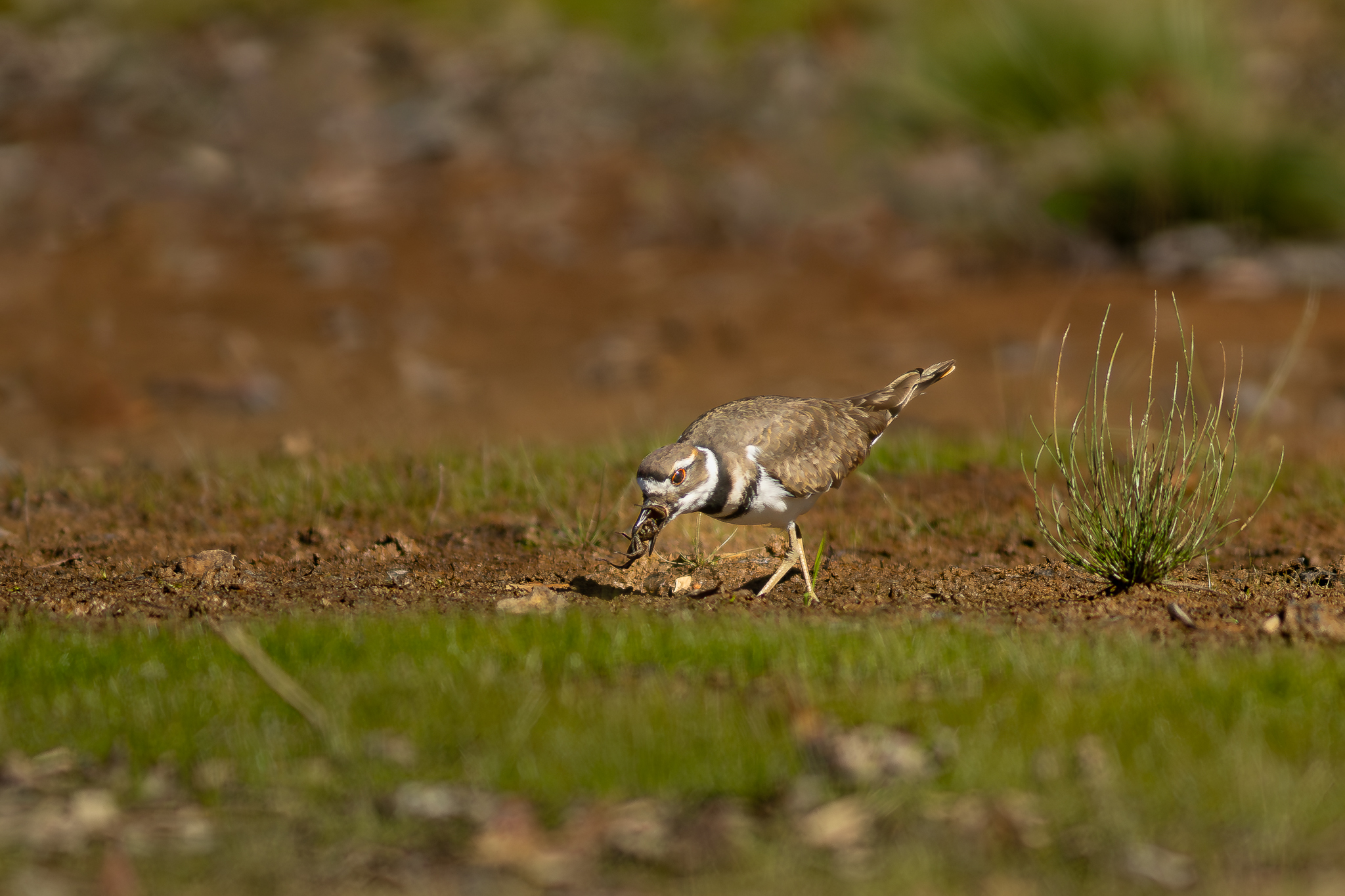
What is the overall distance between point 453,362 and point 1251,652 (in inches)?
293

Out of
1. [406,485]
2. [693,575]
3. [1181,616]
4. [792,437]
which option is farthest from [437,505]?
[1181,616]

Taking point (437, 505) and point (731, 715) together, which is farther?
point (437, 505)

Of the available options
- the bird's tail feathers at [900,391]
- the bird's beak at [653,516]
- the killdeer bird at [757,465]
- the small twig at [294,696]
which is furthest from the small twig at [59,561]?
the bird's tail feathers at [900,391]

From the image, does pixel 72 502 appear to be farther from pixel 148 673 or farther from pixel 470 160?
pixel 470 160

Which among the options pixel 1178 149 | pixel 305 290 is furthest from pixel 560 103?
pixel 1178 149

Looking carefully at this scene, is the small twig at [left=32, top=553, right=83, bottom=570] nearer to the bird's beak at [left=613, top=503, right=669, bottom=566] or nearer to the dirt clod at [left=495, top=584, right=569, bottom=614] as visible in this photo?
the dirt clod at [left=495, top=584, right=569, bottom=614]

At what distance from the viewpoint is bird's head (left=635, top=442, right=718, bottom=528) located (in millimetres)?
5258

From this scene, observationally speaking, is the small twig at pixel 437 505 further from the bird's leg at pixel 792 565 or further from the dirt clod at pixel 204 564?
the bird's leg at pixel 792 565

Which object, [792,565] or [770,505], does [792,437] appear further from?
[792,565]

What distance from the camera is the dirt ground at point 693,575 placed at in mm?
5586

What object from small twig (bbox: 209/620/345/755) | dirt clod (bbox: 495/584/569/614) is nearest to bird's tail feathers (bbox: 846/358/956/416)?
dirt clod (bbox: 495/584/569/614)

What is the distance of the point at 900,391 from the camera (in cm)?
678

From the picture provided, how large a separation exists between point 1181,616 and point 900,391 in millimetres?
1850

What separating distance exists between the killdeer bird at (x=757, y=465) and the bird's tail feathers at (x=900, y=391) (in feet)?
0.53
